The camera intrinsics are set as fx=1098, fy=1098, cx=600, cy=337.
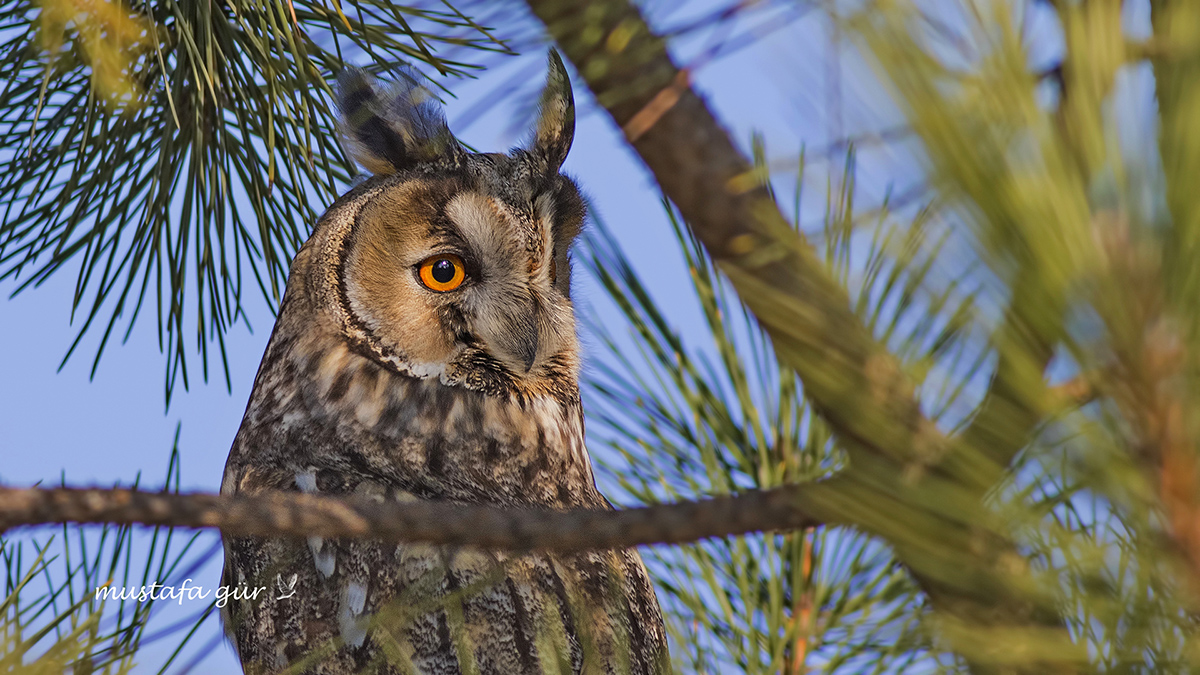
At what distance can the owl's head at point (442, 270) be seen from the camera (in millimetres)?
2207

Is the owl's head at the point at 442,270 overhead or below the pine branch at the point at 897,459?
overhead

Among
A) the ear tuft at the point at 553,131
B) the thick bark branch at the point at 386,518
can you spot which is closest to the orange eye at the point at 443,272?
the ear tuft at the point at 553,131

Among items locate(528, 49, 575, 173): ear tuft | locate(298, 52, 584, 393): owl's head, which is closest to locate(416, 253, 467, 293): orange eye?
locate(298, 52, 584, 393): owl's head

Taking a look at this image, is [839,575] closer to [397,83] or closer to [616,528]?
[616,528]

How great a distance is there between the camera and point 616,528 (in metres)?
0.72

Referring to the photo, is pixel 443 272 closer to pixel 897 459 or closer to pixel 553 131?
pixel 553 131

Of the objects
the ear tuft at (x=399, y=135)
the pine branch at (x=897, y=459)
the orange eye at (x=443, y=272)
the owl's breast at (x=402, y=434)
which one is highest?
the ear tuft at (x=399, y=135)

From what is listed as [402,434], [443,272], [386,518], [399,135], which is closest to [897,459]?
[386,518]

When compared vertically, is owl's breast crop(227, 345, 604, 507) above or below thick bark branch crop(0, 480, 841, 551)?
above

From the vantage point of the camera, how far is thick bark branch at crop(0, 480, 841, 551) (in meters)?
0.70

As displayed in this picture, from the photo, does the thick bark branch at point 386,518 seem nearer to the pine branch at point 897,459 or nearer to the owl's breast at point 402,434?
the pine branch at point 897,459

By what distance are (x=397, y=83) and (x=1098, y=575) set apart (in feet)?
6.61

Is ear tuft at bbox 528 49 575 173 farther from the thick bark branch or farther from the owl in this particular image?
the thick bark branch

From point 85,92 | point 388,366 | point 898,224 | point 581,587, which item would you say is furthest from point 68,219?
point 898,224
